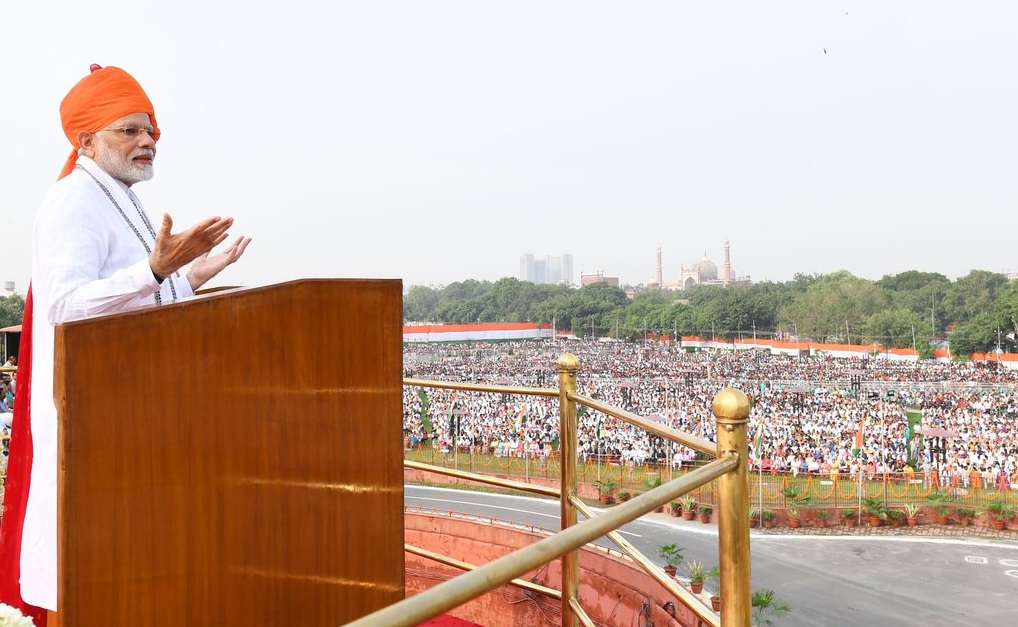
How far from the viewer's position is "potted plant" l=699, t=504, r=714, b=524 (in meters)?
14.0

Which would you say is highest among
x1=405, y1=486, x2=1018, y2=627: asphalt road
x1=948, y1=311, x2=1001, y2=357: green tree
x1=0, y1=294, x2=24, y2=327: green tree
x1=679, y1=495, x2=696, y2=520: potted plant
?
x1=0, y1=294, x2=24, y2=327: green tree

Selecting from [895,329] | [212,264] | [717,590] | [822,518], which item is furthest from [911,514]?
[895,329]

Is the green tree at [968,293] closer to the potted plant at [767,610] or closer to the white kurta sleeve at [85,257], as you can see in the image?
the potted plant at [767,610]

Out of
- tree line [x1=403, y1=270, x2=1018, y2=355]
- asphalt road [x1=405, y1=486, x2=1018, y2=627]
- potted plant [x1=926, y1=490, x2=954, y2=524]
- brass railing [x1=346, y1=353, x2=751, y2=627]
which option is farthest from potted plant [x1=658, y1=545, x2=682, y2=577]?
tree line [x1=403, y1=270, x2=1018, y2=355]

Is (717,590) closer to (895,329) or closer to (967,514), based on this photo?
(967,514)

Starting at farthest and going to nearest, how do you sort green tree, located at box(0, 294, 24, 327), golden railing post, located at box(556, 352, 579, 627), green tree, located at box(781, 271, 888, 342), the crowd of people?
1. green tree, located at box(781, 271, 888, 342)
2. green tree, located at box(0, 294, 24, 327)
3. the crowd of people
4. golden railing post, located at box(556, 352, 579, 627)

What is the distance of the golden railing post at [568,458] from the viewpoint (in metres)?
2.26

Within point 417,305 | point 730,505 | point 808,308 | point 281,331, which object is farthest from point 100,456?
point 417,305

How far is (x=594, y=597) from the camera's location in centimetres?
556

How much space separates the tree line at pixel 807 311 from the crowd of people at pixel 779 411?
380 inches

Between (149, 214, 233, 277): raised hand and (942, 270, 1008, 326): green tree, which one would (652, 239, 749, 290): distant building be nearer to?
(942, 270, 1008, 326): green tree

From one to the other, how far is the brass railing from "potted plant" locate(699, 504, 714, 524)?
41.2 feet

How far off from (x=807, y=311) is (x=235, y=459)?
200ft

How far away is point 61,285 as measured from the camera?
1.38m
